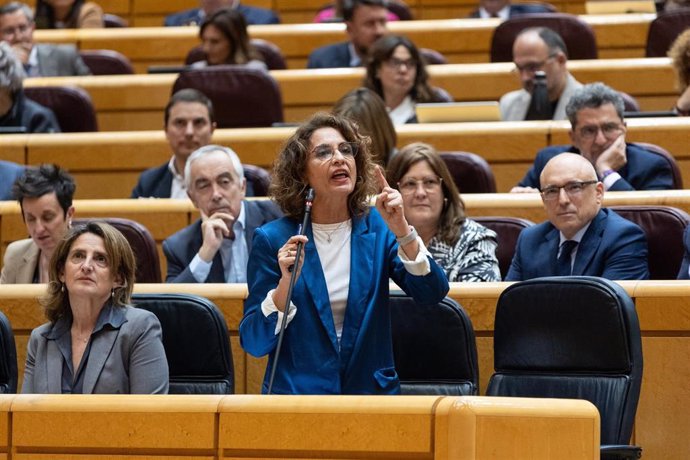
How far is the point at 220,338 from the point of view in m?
2.07

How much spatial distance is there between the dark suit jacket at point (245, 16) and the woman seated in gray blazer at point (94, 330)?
8.00ft

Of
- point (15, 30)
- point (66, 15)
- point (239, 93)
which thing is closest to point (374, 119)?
point (239, 93)

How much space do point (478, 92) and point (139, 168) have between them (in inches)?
36.8

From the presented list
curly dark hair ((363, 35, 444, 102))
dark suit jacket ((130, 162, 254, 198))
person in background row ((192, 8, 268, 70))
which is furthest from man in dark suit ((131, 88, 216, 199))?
person in background row ((192, 8, 268, 70))

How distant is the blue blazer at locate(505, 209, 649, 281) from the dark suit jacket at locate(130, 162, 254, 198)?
38.9 inches

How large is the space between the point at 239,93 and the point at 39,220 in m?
1.05

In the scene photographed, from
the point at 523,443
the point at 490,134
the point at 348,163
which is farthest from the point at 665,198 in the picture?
the point at 523,443

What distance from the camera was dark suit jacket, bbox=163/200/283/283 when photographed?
2.54 metres

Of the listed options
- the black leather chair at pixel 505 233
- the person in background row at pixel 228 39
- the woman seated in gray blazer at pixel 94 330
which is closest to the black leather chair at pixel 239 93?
the person in background row at pixel 228 39

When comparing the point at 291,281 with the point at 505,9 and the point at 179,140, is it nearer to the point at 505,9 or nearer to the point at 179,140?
the point at 179,140

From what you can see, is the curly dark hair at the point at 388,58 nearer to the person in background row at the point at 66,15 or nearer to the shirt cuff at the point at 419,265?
the person in background row at the point at 66,15

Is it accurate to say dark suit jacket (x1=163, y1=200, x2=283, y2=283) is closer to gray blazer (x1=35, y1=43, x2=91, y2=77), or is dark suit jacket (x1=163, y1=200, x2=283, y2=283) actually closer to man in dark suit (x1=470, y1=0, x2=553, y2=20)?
gray blazer (x1=35, y1=43, x2=91, y2=77)

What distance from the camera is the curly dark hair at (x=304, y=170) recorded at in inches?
72.9

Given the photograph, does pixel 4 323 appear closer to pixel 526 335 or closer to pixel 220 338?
pixel 220 338
